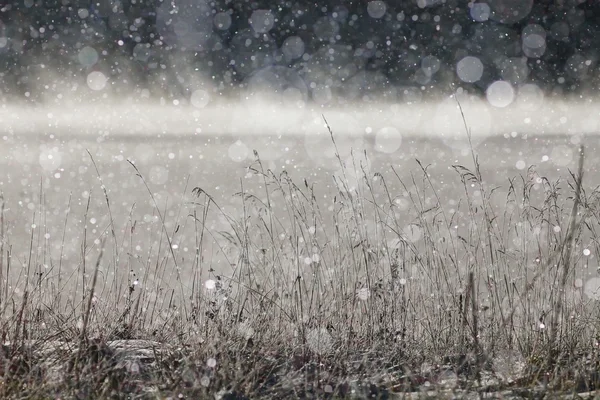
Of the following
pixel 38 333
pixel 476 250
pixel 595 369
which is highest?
pixel 476 250

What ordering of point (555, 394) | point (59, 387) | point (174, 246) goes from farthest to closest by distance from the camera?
1. point (174, 246)
2. point (59, 387)
3. point (555, 394)

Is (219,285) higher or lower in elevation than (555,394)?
higher

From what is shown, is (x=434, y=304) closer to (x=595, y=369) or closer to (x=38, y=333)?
(x=595, y=369)

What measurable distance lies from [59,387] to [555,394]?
5.42 feet

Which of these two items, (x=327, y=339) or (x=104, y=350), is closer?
(x=104, y=350)

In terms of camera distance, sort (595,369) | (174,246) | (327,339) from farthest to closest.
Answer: (174,246) → (327,339) → (595,369)

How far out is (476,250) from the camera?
10.8 ft

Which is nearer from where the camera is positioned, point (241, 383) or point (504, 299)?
point (241, 383)

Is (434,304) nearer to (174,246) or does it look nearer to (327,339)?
(327,339)

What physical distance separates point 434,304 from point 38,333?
1.85m

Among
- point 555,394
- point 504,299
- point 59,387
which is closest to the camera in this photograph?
point 555,394

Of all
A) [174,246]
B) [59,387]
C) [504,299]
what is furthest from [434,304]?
[59,387]

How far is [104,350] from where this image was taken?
2.65 m

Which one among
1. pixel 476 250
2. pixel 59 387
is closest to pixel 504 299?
pixel 476 250
